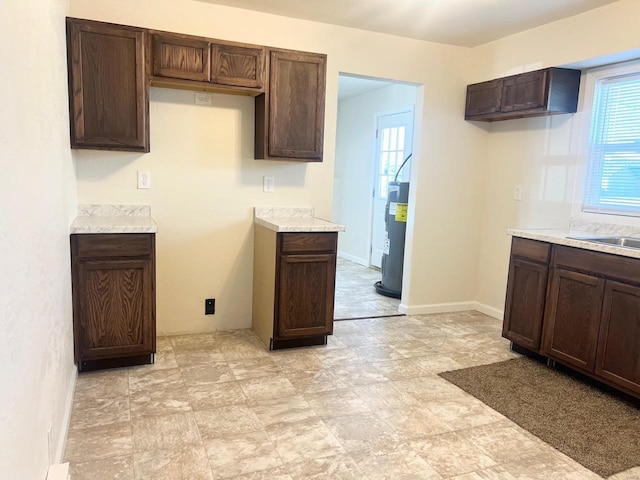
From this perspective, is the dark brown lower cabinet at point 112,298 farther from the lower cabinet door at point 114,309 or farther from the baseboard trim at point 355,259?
the baseboard trim at point 355,259

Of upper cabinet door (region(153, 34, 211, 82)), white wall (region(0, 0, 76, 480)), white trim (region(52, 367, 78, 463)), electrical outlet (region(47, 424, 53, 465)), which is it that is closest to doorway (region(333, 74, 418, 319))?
upper cabinet door (region(153, 34, 211, 82))

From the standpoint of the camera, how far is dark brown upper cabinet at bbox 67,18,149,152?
9.28ft

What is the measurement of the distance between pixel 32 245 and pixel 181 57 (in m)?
2.02

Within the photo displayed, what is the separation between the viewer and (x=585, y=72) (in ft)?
11.6

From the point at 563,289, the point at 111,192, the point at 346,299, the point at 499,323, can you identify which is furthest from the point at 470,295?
the point at 111,192

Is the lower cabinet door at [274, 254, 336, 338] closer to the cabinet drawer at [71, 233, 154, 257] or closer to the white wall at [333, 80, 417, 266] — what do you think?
the cabinet drawer at [71, 233, 154, 257]

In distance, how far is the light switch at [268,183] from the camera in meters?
3.70

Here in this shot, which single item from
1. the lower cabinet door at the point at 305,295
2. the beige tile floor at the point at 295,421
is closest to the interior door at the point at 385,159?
the lower cabinet door at the point at 305,295

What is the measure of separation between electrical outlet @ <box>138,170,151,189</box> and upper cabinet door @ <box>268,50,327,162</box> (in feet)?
2.96

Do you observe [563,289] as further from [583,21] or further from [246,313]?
[246,313]

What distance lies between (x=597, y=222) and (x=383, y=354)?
6.15 ft

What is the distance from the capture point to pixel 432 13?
3.38 meters

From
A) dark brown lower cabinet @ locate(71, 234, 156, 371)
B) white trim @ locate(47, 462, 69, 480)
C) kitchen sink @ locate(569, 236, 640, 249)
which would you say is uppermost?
kitchen sink @ locate(569, 236, 640, 249)

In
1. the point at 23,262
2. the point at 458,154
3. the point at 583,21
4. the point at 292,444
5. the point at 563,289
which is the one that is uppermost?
the point at 583,21
